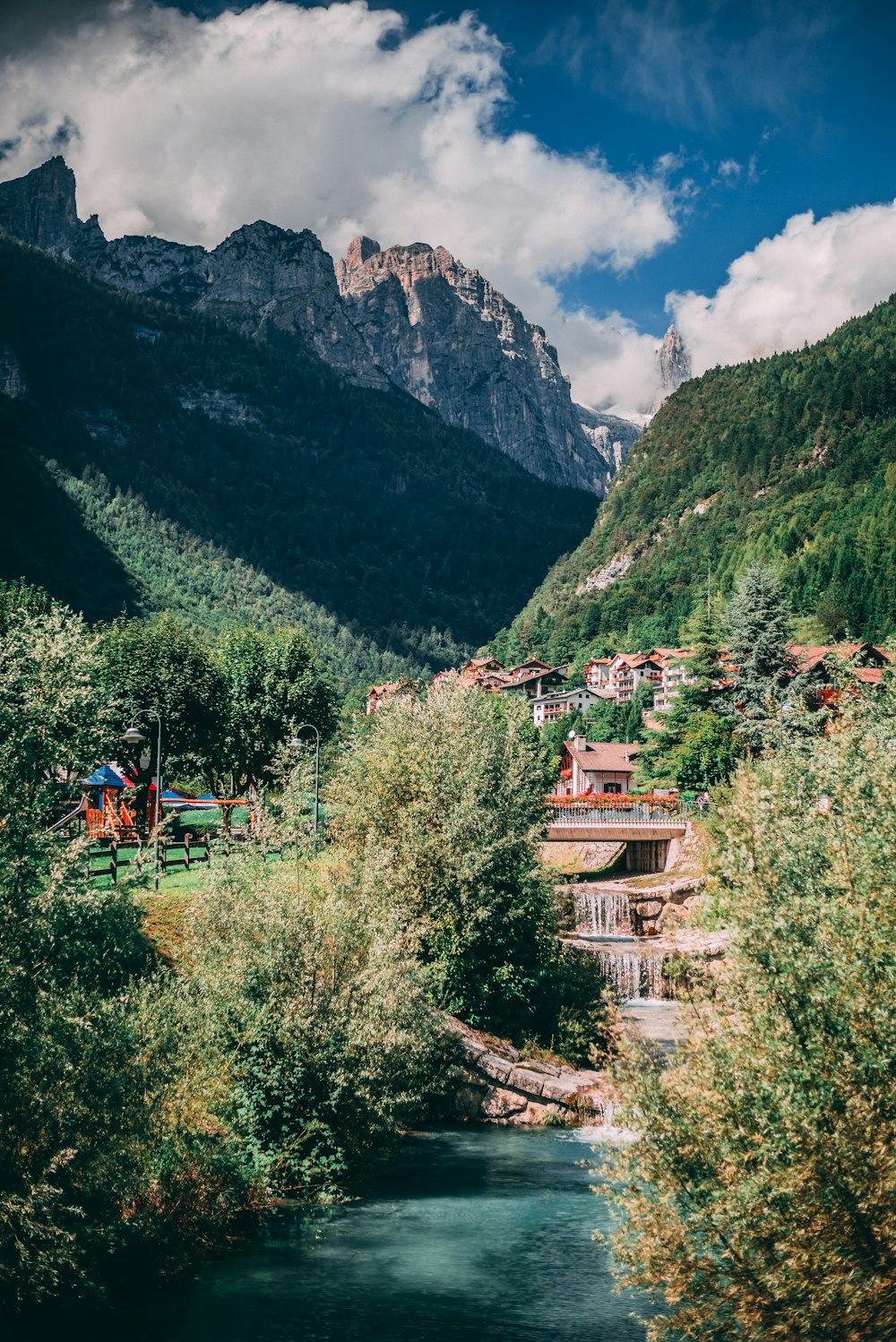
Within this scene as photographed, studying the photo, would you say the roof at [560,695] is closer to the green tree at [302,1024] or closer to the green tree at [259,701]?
the green tree at [259,701]

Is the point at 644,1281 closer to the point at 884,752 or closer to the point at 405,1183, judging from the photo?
the point at 884,752

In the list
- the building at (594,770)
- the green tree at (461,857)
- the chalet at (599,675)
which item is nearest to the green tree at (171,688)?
the green tree at (461,857)

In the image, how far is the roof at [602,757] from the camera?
11131cm

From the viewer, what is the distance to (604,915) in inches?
2486

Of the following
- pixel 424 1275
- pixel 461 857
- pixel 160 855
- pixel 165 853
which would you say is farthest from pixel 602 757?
pixel 424 1275

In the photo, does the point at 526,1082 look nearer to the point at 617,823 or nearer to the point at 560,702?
the point at 617,823

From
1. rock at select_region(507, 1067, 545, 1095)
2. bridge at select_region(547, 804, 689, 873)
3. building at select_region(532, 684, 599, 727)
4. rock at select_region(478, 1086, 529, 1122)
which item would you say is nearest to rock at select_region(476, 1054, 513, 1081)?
rock at select_region(507, 1067, 545, 1095)

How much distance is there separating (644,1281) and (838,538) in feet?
555

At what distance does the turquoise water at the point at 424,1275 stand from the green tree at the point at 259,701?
4830 centimetres

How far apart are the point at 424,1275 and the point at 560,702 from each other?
15803 cm

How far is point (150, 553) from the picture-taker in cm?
19912

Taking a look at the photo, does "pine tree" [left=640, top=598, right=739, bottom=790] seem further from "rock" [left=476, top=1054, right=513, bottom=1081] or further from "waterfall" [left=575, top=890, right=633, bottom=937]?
"rock" [left=476, top=1054, right=513, bottom=1081]

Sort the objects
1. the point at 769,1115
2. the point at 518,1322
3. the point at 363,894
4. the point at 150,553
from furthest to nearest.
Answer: the point at 150,553, the point at 363,894, the point at 518,1322, the point at 769,1115

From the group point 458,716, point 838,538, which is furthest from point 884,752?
point 838,538
